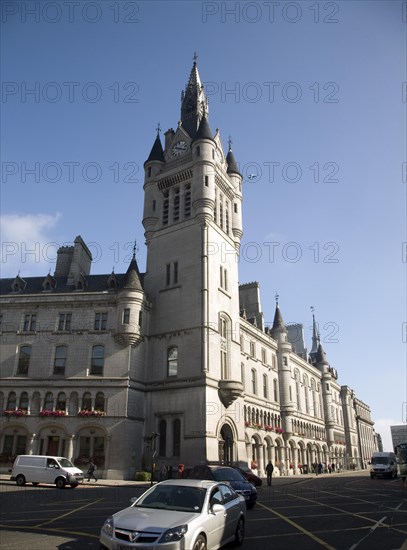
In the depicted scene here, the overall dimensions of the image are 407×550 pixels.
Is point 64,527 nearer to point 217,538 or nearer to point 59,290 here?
point 217,538

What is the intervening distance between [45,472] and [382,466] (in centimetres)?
3231

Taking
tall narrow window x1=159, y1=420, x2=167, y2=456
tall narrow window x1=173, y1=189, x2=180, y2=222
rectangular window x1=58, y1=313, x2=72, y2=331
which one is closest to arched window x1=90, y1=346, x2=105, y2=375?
rectangular window x1=58, y1=313, x2=72, y2=331

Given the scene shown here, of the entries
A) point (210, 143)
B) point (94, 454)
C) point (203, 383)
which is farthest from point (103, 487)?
point (210, 143)

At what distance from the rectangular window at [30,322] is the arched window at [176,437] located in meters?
15.1

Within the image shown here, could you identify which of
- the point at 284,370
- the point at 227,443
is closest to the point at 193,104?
the point at 284,370

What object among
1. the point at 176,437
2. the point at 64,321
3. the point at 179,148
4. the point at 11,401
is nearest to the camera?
the point at 176,437

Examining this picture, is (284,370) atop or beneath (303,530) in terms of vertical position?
atop

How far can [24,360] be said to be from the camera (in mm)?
38844

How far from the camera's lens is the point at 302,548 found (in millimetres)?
10195

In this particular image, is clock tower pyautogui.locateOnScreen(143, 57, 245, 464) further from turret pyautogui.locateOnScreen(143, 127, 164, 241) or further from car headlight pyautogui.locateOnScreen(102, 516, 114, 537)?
car headlight pyautogui.locateOnScreen(102, 516, 114, 537)

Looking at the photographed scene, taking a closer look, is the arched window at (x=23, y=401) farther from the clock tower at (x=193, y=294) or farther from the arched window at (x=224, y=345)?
the arched window at (x=224, y=345)

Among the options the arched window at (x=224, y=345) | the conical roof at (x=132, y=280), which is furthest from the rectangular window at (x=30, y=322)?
the arched window at (x=224, y=345)

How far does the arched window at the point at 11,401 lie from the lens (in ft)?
122

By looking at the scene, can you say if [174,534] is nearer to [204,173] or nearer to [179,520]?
[179,520]
